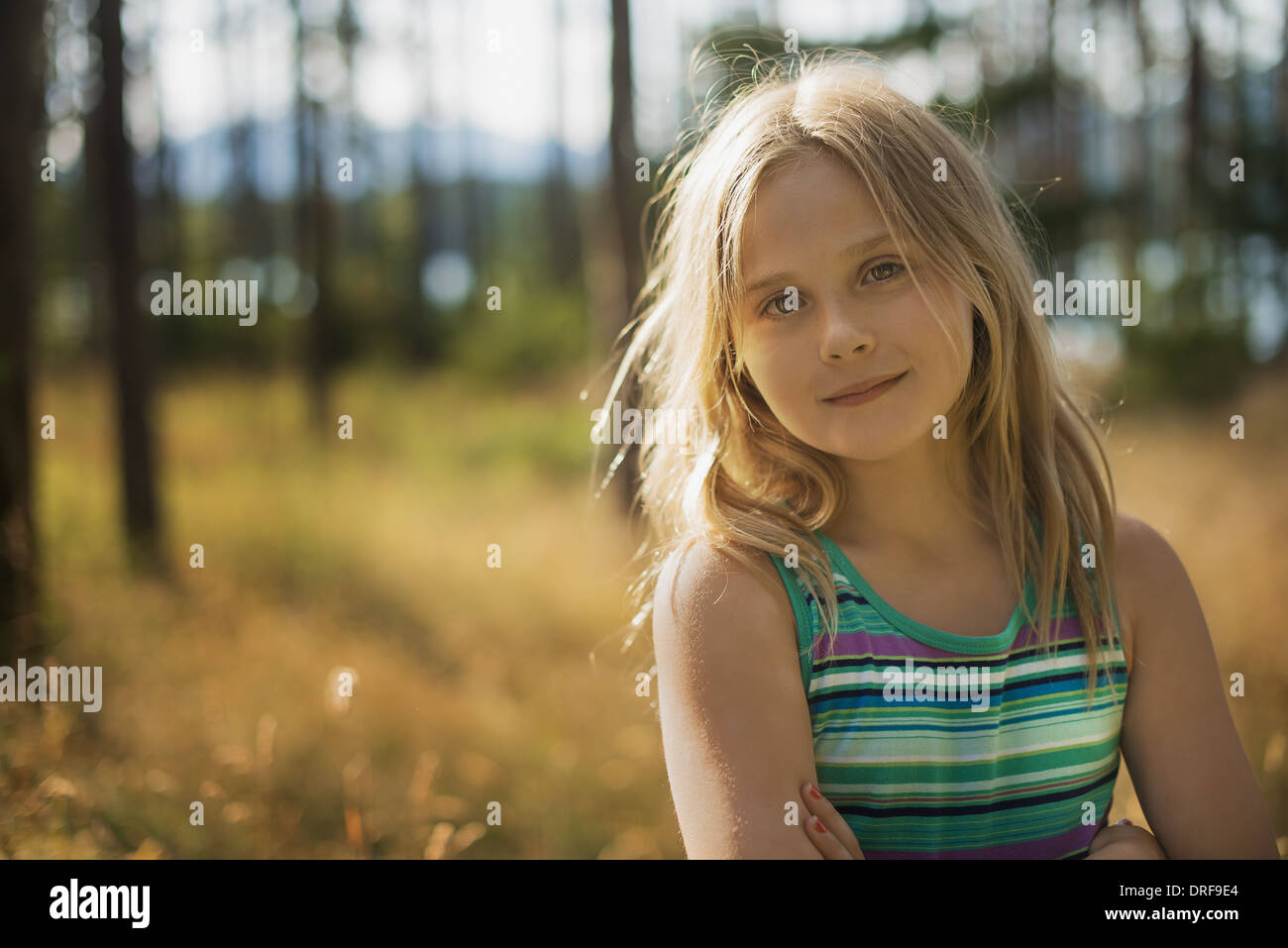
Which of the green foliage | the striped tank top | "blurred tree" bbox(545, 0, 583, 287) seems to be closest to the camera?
the striped tank top

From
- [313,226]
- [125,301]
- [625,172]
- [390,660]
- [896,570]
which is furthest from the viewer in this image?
[313,226]

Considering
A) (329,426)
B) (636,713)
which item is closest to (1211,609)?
(636,713)

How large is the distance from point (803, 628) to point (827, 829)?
247 mm

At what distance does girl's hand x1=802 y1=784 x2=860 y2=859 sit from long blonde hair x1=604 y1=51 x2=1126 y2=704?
21 cm

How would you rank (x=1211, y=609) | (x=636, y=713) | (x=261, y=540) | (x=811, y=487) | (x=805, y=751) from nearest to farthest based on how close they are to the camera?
(x=805, y=751) < (x=811, y=487) < (x=636, y=713) < (x=1211, y=609) < (x=261, y=540)

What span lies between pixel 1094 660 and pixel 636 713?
292 centimetres

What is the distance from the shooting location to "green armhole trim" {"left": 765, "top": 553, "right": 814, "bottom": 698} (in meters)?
1.21

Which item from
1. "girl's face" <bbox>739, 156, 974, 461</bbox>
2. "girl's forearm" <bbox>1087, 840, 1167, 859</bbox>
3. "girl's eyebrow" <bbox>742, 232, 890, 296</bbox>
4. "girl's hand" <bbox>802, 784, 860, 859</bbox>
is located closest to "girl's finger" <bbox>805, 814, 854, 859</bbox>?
"girl's hand" <bbox>802, 784, 860, 859</bbox>

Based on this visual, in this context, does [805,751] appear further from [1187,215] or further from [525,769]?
[1187,215]

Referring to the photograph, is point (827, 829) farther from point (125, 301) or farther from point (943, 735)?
point (125, 301)

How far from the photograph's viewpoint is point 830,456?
1.43 meters

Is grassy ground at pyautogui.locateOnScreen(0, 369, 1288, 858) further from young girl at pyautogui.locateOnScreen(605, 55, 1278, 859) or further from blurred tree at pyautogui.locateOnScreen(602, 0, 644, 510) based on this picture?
A: young girl at pyautogui.locateOnScreen(605, 55, 1278, 859)

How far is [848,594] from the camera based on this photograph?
1276mm

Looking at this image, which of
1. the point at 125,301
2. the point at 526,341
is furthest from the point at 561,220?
the point at 125,301
